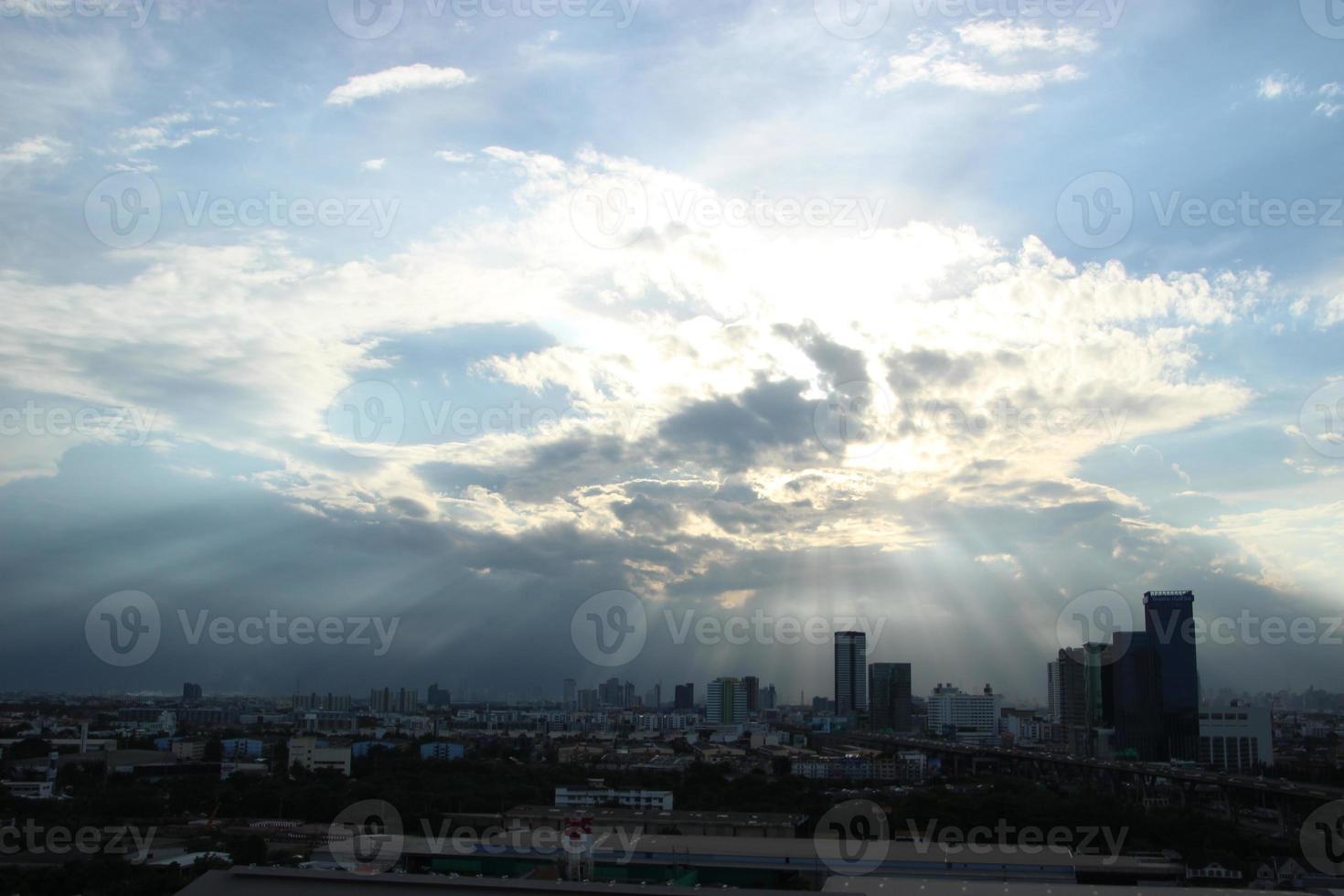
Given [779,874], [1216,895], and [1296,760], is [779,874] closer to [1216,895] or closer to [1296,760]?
[1216,895]

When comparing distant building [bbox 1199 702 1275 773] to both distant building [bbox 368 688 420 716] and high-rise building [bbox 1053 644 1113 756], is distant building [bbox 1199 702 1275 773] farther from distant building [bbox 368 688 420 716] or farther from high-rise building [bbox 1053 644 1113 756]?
distant building [bbox 368 688 420 716]

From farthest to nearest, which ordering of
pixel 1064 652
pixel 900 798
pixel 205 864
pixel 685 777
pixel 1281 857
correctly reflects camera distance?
pixel 1064 652 → pixel 685 777 → pixel 900 798 → pixel 1281 857 → pixel 205 864

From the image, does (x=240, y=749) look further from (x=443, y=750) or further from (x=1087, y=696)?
(x=1087, y=696)

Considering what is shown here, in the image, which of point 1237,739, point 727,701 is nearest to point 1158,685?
point 1237,739

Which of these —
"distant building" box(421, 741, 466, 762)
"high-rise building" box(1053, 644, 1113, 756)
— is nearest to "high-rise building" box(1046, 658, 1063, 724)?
"high-rise building" box(1053, 644, 1113, 756)

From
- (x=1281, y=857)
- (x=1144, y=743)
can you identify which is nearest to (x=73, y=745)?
(x=1281, y=857)

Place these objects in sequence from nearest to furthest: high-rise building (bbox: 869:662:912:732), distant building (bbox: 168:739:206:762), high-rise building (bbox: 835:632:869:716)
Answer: distant building (bbox: 168:739:206:762) < high-rise building (bbox: 869:662:912:732) < high-rise building (bbox: 835:632:869:716)

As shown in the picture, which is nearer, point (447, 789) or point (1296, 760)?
point (447, 789)
